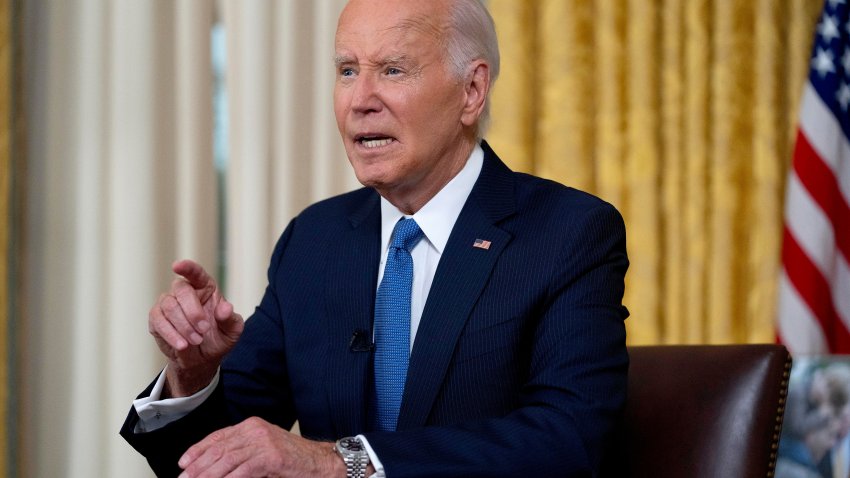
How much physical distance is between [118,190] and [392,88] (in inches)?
70.6

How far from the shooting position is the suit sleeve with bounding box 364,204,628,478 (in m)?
1.67

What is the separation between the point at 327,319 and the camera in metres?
2.15

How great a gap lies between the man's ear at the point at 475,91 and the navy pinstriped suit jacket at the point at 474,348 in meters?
0.10

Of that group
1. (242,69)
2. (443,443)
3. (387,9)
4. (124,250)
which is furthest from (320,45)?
(443,443)

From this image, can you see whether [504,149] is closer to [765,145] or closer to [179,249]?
[765,145]

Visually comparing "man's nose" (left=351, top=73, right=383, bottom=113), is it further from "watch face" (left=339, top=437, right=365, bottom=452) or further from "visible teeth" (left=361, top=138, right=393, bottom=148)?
"watch face" (left=339, top=437, right=365, bottom=452)

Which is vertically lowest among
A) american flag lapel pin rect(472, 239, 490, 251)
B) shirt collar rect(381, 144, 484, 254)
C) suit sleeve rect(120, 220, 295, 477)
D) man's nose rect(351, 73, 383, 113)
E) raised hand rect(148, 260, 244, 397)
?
suit sleeve rect(120, 220, 295, 477)

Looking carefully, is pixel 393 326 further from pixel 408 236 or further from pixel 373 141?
pixel 373 141

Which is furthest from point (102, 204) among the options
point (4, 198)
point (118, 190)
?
point (4, 198)

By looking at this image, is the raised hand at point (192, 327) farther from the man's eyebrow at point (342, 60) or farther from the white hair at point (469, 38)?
the white hair at point (469, 38)

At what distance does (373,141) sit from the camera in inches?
83.9

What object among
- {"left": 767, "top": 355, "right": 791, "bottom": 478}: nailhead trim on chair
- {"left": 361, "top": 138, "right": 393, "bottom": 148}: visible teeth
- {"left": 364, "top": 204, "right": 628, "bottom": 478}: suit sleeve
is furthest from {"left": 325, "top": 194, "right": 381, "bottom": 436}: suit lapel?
{"left": 767, "top": 355, "right": 791, "bottom": 478}: nailhead trim on chair

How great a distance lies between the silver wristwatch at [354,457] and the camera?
5.30 ft

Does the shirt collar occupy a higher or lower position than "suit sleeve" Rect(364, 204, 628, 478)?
higher
